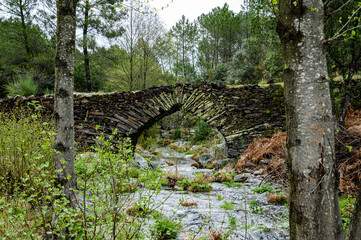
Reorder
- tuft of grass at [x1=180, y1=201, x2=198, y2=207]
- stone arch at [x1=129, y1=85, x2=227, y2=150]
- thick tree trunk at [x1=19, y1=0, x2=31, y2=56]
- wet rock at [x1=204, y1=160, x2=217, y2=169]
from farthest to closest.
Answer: thick tree trunk at [x1=19, y1=0, x2=31, y2=56]
wet rock at [x1=204, y1=160, x2=217, y2=169]
stone arch at [x1=129, y1=85, x2=227, y2=150]
tuft of grass at [x1=180, y1=201, x2=198, y2=207]

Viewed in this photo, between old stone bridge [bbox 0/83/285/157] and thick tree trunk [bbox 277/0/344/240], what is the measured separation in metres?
5.66

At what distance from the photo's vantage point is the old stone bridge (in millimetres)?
6988

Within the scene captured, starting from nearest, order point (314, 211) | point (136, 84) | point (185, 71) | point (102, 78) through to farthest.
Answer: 1. point (314, 211)
2. point (136, 84)
3. point (102, 78)
4. point (185, 71)

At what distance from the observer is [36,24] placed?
15.0 m

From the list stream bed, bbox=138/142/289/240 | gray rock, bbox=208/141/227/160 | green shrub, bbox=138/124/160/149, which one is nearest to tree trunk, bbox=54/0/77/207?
Answer: stream bed, bbox=138/142/289/240

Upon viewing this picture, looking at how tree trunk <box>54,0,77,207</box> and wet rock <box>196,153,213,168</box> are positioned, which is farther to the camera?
wet rock <box>196,153,213,168</box>

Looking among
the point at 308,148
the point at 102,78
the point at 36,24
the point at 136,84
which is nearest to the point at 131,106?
the point at 308,148

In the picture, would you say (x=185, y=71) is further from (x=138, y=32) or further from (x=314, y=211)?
(x=314, y=211)

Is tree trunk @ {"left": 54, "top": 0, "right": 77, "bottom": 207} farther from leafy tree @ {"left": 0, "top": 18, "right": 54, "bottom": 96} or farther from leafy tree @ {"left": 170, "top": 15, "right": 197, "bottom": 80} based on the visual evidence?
leafy tree @ {"left": 170, "top": 15, "right": 197, "bottom": 80}

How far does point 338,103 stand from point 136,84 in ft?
37.1

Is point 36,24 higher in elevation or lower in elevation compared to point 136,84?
higher

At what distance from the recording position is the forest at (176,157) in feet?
4.50

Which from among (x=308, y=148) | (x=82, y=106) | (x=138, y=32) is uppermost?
(x=138, y=32)

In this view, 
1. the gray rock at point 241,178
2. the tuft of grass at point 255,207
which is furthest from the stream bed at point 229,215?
the gray rock at point 241,178
